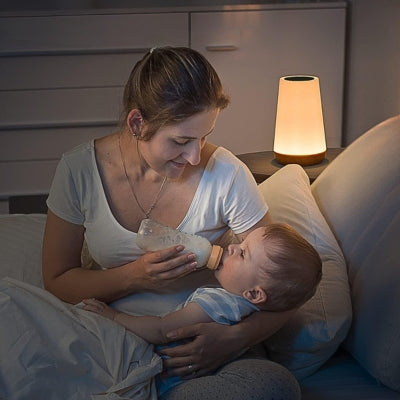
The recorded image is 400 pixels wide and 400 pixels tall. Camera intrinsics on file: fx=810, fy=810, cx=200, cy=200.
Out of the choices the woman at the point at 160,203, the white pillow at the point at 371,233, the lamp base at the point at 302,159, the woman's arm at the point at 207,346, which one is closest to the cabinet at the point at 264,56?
the lamp base at the point at 302,159

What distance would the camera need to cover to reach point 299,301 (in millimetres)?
1575

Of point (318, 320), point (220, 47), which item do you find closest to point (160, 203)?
point (318, 320)

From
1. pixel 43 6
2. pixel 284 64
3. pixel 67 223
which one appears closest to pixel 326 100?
pixel 284 64

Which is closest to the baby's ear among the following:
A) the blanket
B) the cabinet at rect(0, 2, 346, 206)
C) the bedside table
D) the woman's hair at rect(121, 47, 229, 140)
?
the blanket

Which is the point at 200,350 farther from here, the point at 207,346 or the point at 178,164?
the point at 178,164

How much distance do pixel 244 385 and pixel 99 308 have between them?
37 centimetres

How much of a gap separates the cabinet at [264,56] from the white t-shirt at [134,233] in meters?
1.54

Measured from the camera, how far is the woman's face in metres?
1.59

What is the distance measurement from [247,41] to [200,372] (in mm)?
1934

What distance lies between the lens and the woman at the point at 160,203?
5.19ft

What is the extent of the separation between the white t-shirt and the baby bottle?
0.07 m

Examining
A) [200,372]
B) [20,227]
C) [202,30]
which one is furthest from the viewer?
[202,30]

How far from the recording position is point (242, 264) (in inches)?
62.6

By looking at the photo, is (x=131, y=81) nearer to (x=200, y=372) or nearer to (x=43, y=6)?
(x=200, y=372)
